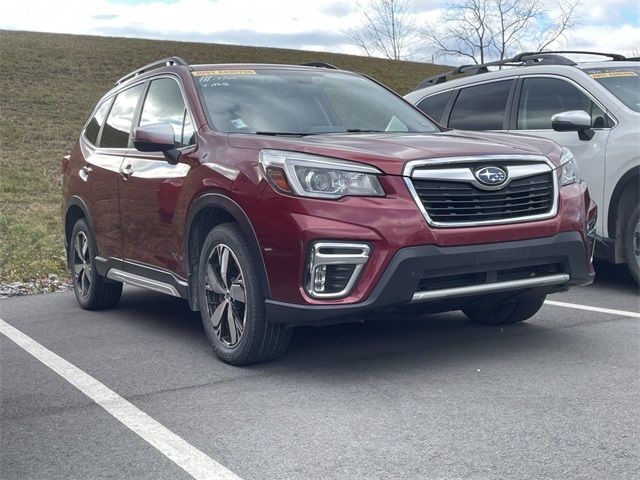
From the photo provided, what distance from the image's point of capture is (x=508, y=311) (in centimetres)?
634

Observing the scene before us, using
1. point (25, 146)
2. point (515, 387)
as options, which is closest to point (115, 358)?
point (515, 387)

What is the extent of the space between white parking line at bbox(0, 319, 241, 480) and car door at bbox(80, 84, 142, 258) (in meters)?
1.10

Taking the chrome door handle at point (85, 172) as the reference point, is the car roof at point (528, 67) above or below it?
above

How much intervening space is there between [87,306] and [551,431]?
485 centimetres

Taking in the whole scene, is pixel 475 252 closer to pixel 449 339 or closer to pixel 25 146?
pixel 449 339

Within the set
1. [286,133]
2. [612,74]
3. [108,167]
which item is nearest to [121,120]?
[108,167]

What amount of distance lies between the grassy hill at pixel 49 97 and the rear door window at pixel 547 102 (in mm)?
5185

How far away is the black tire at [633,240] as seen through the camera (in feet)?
24.7

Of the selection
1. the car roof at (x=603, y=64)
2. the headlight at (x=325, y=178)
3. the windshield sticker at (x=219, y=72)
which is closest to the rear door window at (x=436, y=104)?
the car roof at (x=603, y=64)

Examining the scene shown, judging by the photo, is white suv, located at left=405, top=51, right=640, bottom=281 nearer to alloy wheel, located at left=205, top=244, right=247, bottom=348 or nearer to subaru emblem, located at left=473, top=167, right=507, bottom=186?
subaru emblem, located at left=473, top=167, right=507, bottom=186

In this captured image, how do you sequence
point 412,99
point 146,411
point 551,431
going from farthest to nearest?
1. point 412,99
2. point 146,411
3. point 551,431

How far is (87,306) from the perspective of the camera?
7957mm

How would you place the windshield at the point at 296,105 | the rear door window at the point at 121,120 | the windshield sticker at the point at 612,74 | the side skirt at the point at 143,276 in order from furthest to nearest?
the windshield sticker at the point at 612,74
the rear door window at the point at 121,120
the side skirt at the point at 143,276
the windshield at the point at 296,105

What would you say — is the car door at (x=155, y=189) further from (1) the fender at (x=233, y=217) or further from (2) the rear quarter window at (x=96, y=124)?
(2) the rear quarter window at (x=96, y=124)
